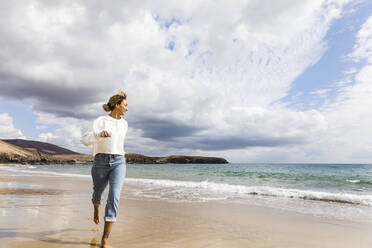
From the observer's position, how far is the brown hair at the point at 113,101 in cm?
361

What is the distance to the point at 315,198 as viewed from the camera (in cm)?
1013

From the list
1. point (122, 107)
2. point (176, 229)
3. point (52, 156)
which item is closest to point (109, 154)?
point (122, 107)

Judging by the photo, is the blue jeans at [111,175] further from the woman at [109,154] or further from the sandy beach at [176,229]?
the sandy beach at [176,229]

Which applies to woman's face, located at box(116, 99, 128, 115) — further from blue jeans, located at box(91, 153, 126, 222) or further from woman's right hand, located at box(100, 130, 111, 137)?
blue jeans, located at box(91, 153, 126, 222)

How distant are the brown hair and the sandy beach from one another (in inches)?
79.1

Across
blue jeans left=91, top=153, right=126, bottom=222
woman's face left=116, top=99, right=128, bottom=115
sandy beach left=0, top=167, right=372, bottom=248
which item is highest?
woman's face left=116, top=99, right=128, bottom=115

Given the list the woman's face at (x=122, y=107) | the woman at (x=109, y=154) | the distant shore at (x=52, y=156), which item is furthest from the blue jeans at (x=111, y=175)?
the distant shore at (x=52, y=156)

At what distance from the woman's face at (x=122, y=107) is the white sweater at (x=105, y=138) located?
0.58 feet

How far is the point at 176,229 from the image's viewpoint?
15.5ft

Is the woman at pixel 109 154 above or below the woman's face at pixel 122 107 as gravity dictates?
below

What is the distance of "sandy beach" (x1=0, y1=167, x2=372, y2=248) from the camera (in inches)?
153

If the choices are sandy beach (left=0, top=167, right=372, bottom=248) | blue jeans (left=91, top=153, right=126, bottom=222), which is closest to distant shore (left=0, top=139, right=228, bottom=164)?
sandy beach (left=0, top=167, right=372, bottom=248)

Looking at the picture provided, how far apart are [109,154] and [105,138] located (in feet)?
0.76

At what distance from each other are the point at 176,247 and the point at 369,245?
340 centimetres
